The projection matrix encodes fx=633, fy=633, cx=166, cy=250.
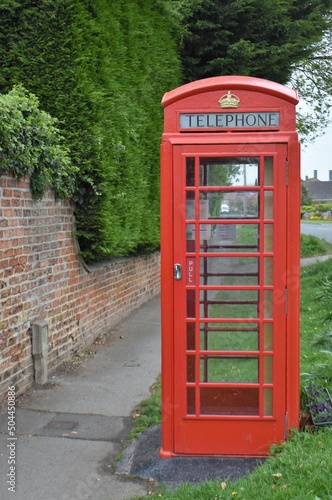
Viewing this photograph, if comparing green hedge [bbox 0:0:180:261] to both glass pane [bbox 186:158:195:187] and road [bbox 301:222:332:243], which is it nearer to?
glass pane [bbox 186:158:195:187]

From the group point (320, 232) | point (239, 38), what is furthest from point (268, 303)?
point (320, 232)

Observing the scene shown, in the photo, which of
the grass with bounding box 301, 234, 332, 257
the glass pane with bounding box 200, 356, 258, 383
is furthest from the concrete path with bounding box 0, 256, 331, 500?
the grass with bounding box 301, 234, 332, 257

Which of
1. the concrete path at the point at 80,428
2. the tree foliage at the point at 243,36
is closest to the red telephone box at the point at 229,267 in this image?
the concrete path at the point at 80,428

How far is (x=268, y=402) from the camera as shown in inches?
178

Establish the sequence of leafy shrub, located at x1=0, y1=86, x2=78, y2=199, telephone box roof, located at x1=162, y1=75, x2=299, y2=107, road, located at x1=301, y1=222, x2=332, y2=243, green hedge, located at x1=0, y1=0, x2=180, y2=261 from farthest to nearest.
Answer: road, located at x1=301, y1=222, x2=332, y2=243, green hedge, located at x1=0, y1=0, x2=180, y2=261, leafy shrub, located at x1=0, y1=86, x2=78, y2=199, telephone box roof, located at x1=162, y1=75, x2=299, y2=107

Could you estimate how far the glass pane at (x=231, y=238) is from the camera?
446cm

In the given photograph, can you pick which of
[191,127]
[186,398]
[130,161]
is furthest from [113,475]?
[130,161]

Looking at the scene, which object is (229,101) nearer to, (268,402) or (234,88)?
(234,88)

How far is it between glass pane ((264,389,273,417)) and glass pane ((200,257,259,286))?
2.59 feet

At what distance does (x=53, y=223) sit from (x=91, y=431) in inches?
104

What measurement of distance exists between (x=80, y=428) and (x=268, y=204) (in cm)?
245

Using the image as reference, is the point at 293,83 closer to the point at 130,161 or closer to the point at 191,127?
the point at 130,161

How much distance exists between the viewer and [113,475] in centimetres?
433

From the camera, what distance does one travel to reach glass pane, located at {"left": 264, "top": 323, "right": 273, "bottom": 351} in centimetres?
448
